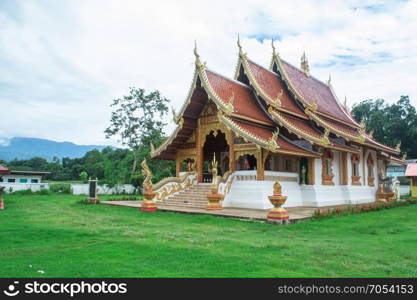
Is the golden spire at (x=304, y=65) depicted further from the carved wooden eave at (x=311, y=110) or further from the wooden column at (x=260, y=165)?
the wooden column at (x=260, y=165)

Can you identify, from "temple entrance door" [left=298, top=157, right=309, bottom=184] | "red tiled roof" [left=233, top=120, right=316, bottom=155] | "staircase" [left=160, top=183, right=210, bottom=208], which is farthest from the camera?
"temple entrance door" [left=298, top=157, right=309, bottom=184]

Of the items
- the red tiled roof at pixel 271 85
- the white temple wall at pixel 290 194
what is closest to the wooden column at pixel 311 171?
the white temple wall at pixel 290 194

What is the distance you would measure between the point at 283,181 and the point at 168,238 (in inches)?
331

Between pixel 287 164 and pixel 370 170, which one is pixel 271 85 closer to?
pixel 287 164

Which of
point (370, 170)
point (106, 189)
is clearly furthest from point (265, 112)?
point (106, 189)

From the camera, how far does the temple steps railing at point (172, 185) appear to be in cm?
1527

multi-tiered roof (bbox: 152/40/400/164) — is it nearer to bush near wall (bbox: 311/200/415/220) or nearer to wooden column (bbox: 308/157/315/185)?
wooden column (bbox: 308/157/315/185)

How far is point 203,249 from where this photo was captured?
19.5ft

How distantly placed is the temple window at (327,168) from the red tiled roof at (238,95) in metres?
2.73

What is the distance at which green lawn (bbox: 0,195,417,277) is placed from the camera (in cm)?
456

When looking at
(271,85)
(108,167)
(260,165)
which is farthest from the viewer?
(108,167)

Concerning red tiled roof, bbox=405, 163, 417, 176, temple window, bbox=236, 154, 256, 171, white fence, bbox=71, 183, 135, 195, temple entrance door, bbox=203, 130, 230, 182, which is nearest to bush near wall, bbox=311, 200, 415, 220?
temple window, bbox=236, 154, 256, 171

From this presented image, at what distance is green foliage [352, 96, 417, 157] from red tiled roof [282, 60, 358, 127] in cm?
2104

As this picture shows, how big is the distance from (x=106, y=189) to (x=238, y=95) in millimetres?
16031
